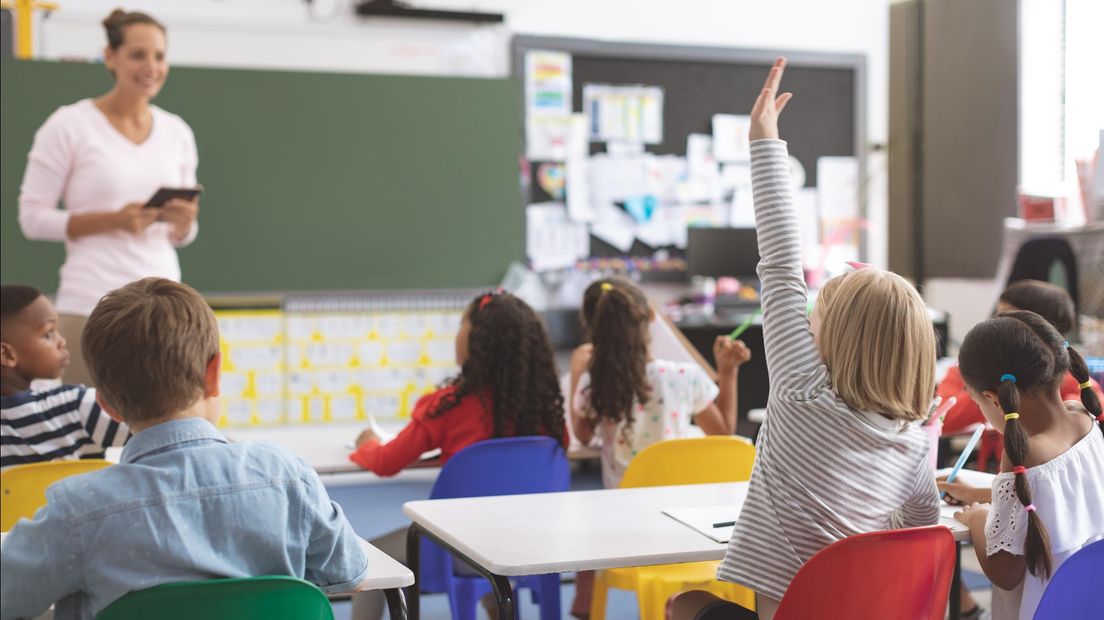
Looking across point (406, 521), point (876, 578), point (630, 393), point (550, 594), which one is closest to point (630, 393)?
point (630, 393)

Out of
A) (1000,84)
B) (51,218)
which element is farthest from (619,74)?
(51,218)

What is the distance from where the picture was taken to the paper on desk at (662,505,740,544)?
71.0 inches

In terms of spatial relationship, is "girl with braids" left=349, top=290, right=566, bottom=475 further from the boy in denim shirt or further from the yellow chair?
the boy in denim shirt

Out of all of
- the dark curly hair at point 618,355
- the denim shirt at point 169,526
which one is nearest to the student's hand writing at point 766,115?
the denim shirt at point 169,526

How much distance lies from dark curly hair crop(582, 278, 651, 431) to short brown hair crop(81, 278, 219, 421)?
61.5 inches

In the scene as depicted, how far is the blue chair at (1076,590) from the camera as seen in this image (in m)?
1.58

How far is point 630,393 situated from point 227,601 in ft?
5.55

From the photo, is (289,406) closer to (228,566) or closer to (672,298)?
(672,298)

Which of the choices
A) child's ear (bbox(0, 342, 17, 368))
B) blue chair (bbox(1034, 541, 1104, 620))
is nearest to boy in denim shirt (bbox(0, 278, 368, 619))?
blue chair (bbox(1034, 541, 1104, 620))

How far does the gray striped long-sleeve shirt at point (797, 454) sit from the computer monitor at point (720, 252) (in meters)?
4.23

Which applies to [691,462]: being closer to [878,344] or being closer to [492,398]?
[492,398]

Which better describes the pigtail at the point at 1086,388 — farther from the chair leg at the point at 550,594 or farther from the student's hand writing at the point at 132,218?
the student's hand writing at the point at 132,218

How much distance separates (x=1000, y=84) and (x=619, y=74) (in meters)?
2.06

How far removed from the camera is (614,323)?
2.90 metres
